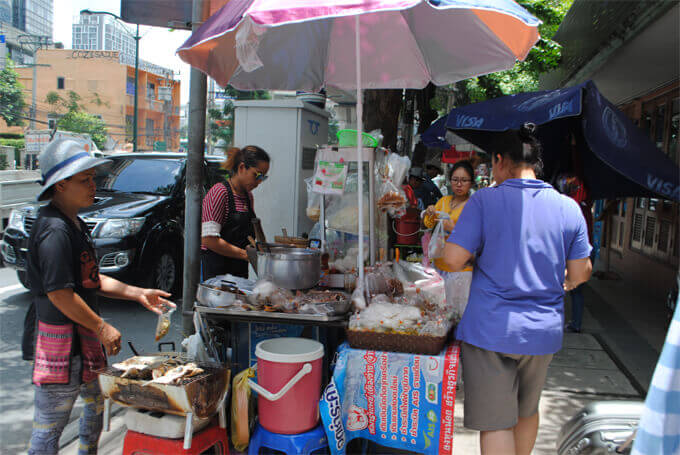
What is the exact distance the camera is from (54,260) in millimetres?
2389

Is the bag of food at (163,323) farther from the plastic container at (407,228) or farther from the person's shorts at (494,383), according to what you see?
the plastic container at (407,228)

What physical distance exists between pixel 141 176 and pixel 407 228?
4774 millimetres

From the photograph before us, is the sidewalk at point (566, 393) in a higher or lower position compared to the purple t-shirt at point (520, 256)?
lower

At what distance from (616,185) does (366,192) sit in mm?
3455

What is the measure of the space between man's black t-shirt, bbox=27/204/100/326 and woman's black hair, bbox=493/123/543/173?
7.47 ft

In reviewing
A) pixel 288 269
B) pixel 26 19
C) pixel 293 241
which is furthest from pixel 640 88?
pixel 26 19

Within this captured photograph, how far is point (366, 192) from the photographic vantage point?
166 inches

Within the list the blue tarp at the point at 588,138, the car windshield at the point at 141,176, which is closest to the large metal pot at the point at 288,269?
the blue tarp at the point at 588,138

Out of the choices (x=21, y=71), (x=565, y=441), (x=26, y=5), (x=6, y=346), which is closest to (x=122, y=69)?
(x=21, y=71)

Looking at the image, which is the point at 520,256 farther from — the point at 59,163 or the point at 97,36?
the point at 97,36

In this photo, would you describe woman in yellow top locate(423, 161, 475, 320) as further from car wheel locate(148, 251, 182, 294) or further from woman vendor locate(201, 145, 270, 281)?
car wheel locate(148, 251, 182, 294)

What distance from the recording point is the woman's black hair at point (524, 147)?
2674 millimetres

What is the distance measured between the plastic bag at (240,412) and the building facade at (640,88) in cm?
559

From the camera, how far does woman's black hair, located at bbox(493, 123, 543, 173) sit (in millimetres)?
2674
